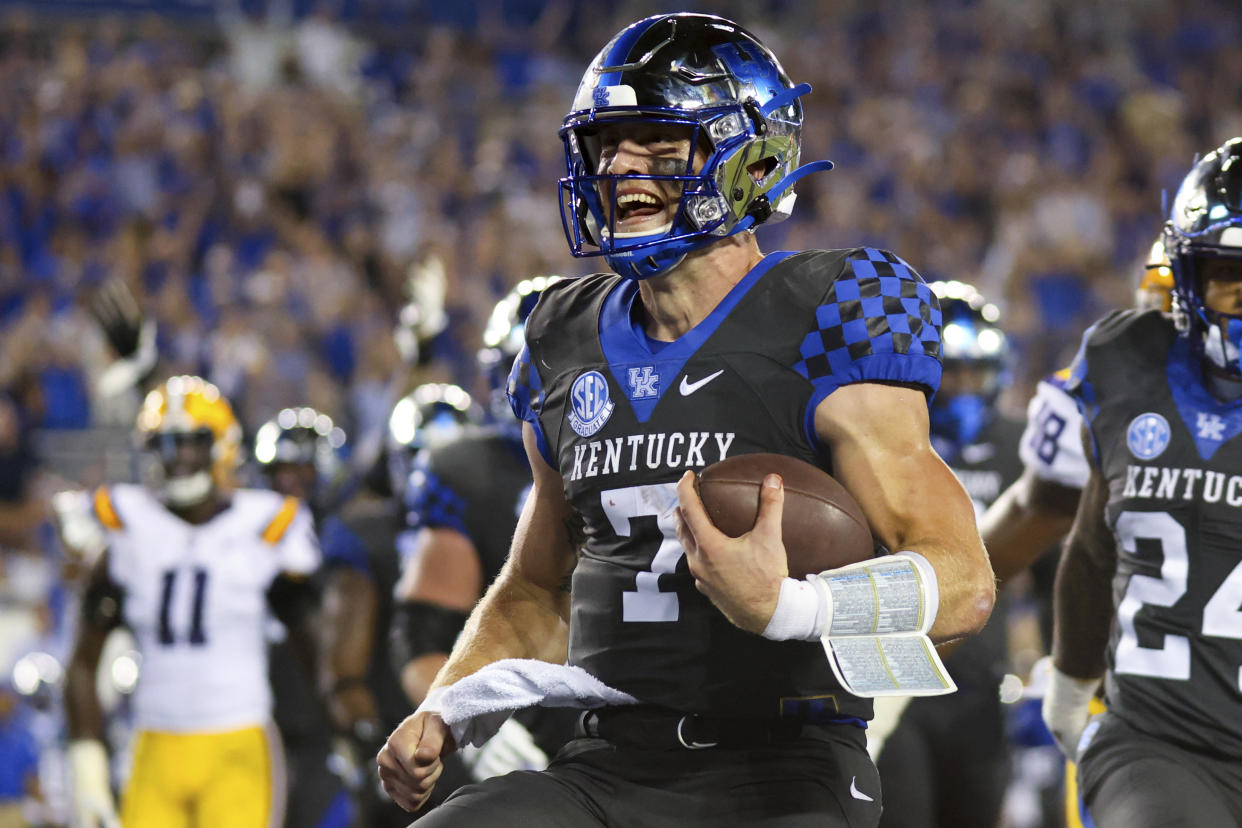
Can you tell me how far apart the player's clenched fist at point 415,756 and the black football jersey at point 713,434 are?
0.26m

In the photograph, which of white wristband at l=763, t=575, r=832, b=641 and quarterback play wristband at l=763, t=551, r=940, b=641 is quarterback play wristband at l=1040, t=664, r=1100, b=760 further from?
white wristband at l=763, t=575, r=832, b=641

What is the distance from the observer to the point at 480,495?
4.48 meters

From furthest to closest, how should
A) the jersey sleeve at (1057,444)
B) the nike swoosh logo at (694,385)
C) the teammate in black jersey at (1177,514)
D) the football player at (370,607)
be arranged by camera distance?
the football player at (370,607) < the jersey sleeve at (1057,444) < the teammate in black jersey at (1177,514) < the nike swoosh logo at (694,385)

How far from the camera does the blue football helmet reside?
10.6 feet

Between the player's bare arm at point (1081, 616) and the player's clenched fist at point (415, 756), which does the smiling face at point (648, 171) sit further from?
the player's bare arm at point (1081, 616)

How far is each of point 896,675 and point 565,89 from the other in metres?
13.1

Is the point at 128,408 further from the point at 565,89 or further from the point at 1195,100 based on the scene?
the point at 1195,100

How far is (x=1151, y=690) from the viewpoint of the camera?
3246 millimetres

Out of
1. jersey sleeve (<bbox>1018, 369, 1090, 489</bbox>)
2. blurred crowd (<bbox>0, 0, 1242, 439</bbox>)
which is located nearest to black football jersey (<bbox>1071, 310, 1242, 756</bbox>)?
jersey sleeve (<bbox>1018, 369, 1090, 489</bbox>)

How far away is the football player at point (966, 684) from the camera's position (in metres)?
4.61

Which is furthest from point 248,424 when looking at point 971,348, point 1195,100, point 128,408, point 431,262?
point 1195,100

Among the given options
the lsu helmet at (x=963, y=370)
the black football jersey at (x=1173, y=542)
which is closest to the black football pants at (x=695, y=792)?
the black football jersey at (x=1173, y=542)

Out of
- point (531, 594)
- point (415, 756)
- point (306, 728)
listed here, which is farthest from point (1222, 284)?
point (306, 728)

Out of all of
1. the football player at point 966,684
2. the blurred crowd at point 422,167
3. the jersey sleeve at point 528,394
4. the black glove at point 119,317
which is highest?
the blurred crowd at point 422,167
